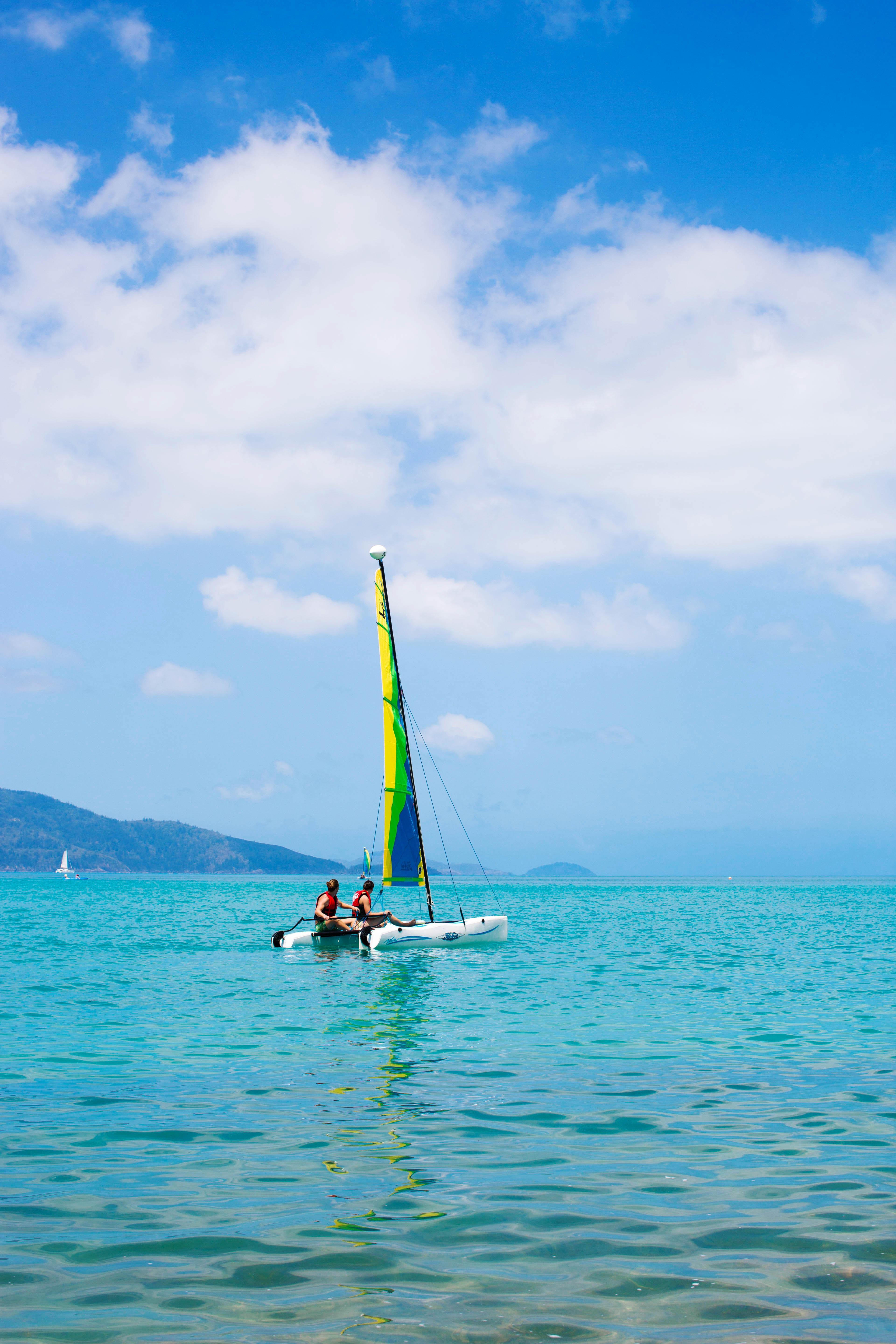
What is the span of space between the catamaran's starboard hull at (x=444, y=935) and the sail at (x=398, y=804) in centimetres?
263

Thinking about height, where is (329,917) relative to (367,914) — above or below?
below

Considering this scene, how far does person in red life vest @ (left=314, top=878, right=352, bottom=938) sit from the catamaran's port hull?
6.7 inches

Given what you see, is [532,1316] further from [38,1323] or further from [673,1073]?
[673,1073]

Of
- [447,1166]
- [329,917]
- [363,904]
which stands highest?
[363,904]

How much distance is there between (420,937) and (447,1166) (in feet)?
81.8

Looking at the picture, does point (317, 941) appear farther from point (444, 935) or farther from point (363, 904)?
point (444, 935)

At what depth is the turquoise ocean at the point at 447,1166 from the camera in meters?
6.93

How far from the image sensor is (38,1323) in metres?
6.72

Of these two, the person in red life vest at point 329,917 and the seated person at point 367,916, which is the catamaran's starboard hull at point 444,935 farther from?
the person in red life vest at point 329,917

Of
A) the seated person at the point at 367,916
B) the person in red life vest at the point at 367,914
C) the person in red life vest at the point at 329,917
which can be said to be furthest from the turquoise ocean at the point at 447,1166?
the person in red life vest at the point at 329,917

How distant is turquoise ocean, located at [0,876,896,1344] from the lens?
273 inches

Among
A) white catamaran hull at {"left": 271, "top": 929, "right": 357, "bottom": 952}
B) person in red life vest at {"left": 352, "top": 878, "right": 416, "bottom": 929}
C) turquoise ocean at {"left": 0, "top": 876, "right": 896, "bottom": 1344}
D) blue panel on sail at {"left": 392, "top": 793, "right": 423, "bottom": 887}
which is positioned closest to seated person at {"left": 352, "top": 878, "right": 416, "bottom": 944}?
person in red life vest at {"left": 352, "top": 878, "right": 416, "bottom": 929}

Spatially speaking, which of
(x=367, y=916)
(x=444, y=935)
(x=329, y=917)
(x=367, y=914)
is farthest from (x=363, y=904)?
(x=444, y=935)

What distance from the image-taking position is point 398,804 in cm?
3847
